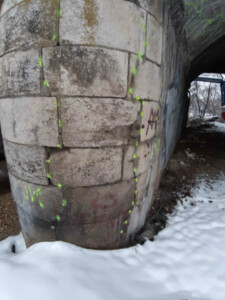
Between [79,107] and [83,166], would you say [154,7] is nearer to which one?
[79,107]

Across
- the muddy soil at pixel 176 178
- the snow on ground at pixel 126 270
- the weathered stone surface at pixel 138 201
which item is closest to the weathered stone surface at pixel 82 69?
the weathered stone surface at pixel 138 201

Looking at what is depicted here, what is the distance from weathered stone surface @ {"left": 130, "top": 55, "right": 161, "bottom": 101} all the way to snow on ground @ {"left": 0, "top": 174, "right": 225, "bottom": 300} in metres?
1.62

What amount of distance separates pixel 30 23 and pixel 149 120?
136 centimetres

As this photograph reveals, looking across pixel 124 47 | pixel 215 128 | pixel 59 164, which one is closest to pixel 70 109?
pixel 59 164

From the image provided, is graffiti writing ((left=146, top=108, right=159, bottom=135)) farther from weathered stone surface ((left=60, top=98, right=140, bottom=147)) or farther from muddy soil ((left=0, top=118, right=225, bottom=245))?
muddy soil ((left=0, top=118, right=225, bottom=245))

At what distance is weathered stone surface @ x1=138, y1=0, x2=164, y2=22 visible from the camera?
1504mm

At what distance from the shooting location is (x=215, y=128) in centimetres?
760

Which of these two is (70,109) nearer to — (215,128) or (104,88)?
(104,88)

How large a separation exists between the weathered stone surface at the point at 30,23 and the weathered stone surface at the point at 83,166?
924mm

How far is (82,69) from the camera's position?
1344 mm

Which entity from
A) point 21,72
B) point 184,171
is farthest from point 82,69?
point 184,171

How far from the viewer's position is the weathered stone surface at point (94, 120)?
4.61ft

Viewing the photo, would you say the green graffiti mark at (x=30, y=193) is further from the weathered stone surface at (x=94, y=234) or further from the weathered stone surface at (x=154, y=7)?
the weathered stone surface at (x=154, y=7)

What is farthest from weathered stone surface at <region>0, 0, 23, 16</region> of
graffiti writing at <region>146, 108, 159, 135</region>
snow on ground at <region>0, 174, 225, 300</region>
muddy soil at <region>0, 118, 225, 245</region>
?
muddy soil at <region>0, 118, 225, 245</region>
